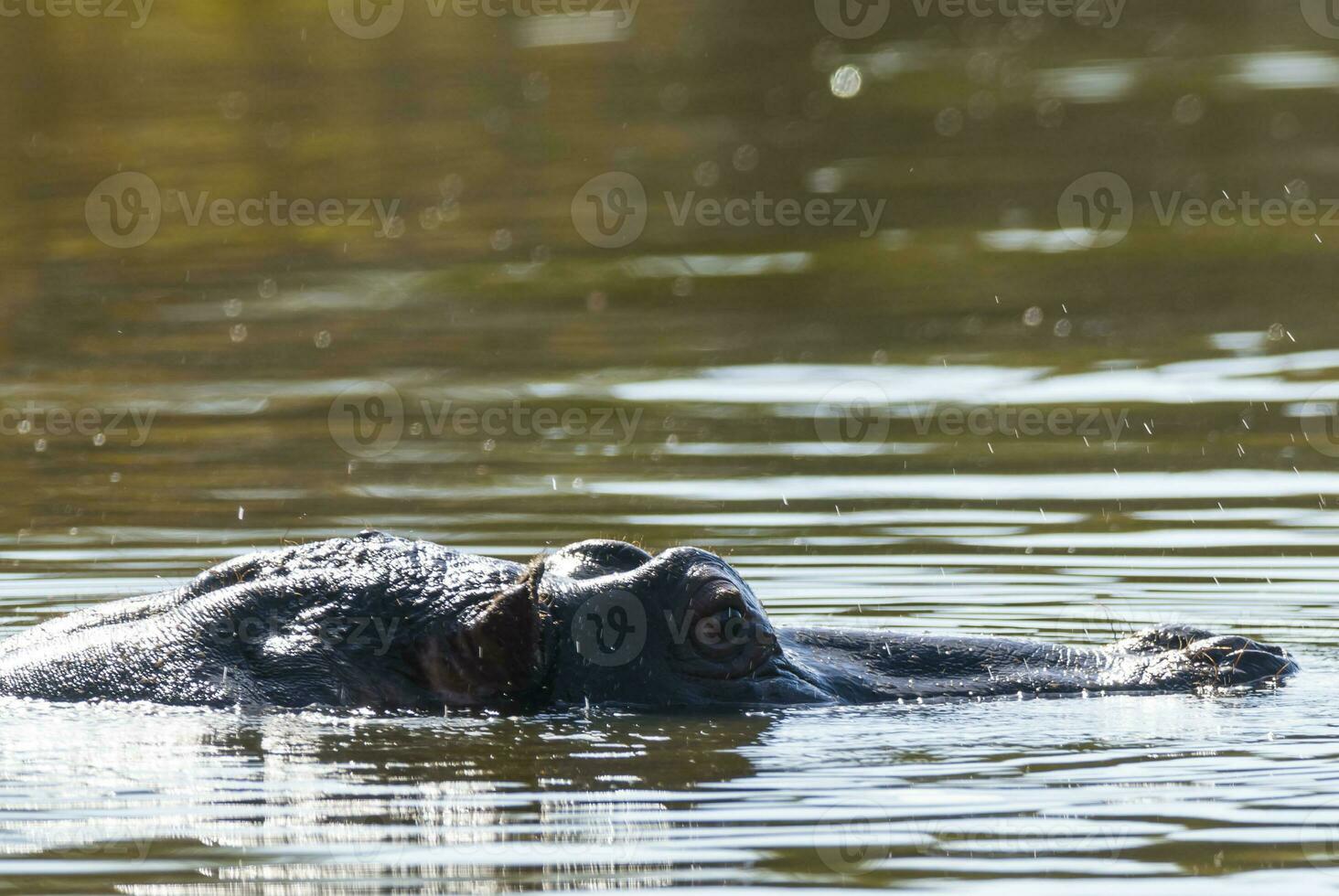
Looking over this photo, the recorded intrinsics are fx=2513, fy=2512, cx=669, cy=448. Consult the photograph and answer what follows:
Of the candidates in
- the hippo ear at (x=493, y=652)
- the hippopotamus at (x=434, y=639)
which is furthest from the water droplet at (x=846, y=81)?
the hippo ear at (x=493, y=652)

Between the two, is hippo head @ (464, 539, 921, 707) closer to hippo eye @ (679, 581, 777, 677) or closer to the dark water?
hippo eye @ (679, 581, 777, 677)

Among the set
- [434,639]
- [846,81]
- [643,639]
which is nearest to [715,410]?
[643,639]

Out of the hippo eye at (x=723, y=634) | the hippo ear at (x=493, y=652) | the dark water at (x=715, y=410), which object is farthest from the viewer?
the hippo eye at (x=723, y=634)

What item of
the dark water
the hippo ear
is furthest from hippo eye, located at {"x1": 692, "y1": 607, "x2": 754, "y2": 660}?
the hippo ear

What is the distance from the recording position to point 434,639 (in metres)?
7.88

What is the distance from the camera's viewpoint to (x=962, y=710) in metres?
8.34

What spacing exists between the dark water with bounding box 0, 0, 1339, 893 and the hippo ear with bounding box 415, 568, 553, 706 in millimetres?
145

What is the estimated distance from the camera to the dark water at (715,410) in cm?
718

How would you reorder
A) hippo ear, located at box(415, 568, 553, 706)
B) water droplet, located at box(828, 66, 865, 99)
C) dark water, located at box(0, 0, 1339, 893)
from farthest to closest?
water droplet, located at box(828, 66, 865, 99) < hippo ear, located at box(415, 568, 553, 706) < dark water, located at box(0, 0, 1339, 893)

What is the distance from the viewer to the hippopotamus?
7852 millimetres

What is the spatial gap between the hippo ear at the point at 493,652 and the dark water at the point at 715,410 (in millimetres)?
145

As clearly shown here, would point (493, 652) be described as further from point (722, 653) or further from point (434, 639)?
point (722, 653)

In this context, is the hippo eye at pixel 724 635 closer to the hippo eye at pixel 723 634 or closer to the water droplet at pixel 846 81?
the hippo eye at pixel 723 634

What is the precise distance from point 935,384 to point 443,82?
2227 centimetres
